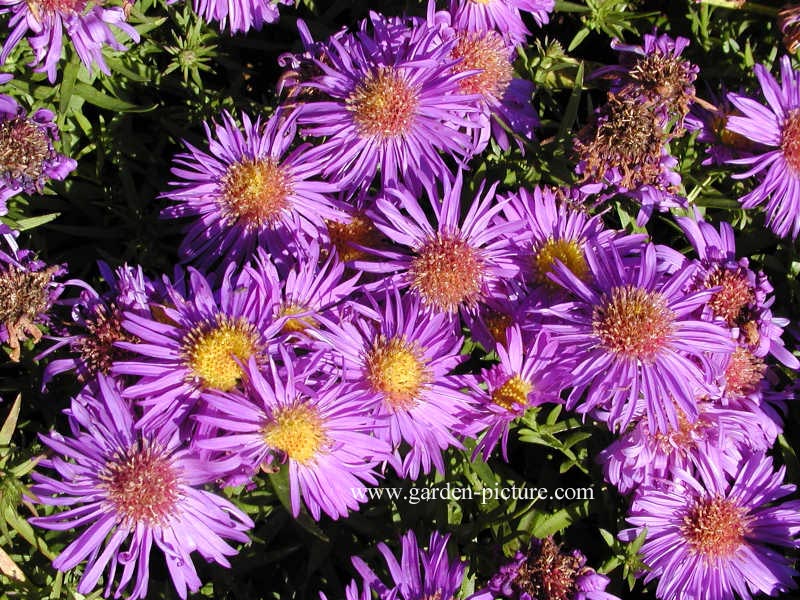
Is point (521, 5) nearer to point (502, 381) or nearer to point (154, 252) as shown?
point (502, 381)

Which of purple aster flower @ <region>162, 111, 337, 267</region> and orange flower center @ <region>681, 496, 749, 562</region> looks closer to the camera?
purple aster flower @ <region>162, 111, 337, 267</region>

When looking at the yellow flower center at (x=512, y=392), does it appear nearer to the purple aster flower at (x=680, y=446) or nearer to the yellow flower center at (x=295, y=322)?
the purple aster flower at (x=680, y=446)

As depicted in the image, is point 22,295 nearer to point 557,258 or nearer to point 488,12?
point 557,258

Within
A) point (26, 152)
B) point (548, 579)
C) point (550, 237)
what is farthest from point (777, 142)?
point (26, 152)

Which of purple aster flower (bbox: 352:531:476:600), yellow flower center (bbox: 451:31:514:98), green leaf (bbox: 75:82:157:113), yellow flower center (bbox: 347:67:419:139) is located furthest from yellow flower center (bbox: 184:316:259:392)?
yellow flower center (bbox: 451:31:514:98)

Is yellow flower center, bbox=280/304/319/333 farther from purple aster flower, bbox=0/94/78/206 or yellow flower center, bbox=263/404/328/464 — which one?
purple aster flower, bbox=0/94/78/206

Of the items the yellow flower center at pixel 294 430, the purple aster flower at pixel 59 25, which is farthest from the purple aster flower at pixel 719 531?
the purple aster flower at pixel 59 25

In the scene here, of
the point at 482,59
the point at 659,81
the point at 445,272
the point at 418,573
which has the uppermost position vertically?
the point at 482,59
